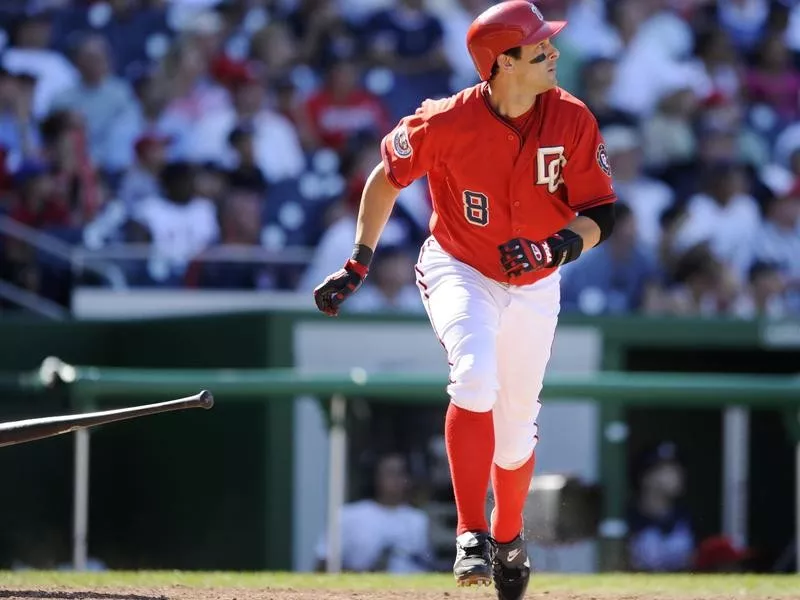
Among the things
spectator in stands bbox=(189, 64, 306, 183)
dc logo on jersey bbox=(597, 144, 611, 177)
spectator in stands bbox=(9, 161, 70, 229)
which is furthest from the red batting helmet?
spectator in stands bbox=(189, 64, 306, 183)

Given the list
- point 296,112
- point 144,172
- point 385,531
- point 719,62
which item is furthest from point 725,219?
point 385,531

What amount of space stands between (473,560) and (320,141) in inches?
275

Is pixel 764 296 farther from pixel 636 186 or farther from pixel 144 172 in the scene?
pixel 144 172

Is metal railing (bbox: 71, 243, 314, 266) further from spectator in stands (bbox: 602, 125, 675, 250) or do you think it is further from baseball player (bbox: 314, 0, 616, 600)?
baseball player (bbox: 314, 0, 616, 600)

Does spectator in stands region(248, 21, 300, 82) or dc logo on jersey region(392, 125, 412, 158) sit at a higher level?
spectator in stands region(248, 21, 300, 82)

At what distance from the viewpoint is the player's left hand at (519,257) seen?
3.98 metres

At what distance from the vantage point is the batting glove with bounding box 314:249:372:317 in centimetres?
428

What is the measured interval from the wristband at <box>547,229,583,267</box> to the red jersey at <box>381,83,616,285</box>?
19cm

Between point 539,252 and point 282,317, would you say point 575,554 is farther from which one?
point 539,252

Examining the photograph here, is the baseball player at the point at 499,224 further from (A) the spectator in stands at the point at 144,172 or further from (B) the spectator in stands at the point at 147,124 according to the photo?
(B) the spectator in stands at the point at 147,124

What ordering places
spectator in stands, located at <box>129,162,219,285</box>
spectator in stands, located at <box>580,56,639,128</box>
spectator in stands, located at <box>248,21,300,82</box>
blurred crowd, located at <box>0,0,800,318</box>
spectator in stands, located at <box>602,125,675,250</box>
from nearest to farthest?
spectator in stands, located at <box>129,162,219,285</box> < blurred crowd, located at <box>0,0,800,318</box> < spectator in stands, located at <box>602,125,675,250</box> < spectator in stands, located at <box>248,21,300,82</box> < spectator in stands, located at <box>580,56,639,128</box>

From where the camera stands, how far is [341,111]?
10758 millimetres

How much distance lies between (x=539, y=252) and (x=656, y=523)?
5.00 metres

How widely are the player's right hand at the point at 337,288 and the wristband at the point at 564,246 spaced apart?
58 centimetres
